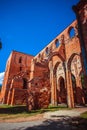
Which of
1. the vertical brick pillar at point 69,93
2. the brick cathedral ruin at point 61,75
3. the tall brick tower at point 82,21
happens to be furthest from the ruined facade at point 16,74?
the tall brick tower at point 82,21

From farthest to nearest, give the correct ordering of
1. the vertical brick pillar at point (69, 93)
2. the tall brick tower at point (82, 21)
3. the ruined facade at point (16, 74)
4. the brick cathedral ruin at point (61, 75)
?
the ruined facade at point (16, 74) → the vertical brick pillar at point (69, 93) → the brick cathedral ruin at point (61, 75) → the tall brick tower at point (82, 21)

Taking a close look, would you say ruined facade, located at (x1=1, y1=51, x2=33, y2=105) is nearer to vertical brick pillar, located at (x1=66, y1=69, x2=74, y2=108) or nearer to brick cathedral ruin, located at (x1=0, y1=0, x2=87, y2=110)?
brick cathedral ruin, located at (x1=0, y1=0, x2=87, y2=110)

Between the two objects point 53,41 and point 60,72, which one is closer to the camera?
point 53,41

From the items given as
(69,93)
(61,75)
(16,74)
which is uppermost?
(16,74)

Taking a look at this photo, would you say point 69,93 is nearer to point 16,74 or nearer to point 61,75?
point 61,75

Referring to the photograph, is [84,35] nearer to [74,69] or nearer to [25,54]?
[74,69]

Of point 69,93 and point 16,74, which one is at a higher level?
point 16,74

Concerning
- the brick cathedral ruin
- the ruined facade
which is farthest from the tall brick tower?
the ruined facade

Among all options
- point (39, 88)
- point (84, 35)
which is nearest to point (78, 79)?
point (39, 88)

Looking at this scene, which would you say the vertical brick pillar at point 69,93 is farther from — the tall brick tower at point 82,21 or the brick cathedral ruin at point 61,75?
the tall brick tower at point 82,21

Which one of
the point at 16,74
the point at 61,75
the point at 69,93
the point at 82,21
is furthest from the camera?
the point at 16,74

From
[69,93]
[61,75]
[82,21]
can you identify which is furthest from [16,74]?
[82,21]

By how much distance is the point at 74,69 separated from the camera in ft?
71.4

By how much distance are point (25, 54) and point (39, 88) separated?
19.8 meters
